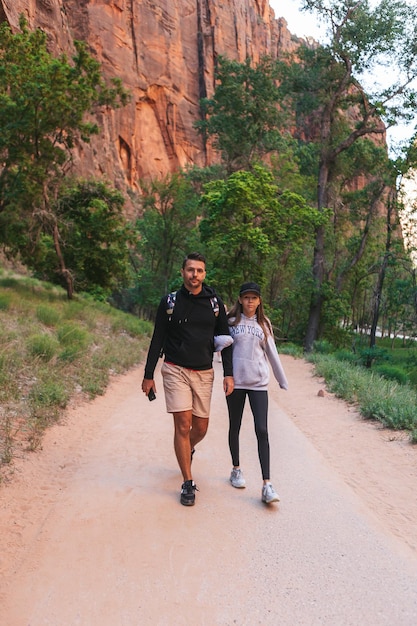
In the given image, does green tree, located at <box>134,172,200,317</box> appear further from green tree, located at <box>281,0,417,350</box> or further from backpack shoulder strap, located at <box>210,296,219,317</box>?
backpack shoulder strap, located at <box>210,296,219,317</box>

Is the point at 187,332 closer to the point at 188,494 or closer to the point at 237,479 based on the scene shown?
the point at 188,494

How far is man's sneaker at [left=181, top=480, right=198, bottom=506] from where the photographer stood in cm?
404

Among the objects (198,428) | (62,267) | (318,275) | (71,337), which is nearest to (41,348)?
(71,337)

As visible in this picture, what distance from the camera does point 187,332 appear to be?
4094 mm

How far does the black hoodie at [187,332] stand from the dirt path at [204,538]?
1.21 m

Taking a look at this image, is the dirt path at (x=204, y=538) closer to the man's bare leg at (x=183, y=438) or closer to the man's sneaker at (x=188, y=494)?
the man's sneaker at (x=188, y=494)

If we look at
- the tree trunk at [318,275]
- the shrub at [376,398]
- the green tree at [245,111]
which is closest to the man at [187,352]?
the shrub at [376,398]

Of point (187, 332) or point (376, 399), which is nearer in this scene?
point (187, 332)

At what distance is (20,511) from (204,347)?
1.98 meters

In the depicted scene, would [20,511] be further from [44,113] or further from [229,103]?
[229,103]

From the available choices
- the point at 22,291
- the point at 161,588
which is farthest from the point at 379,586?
the point at 22,291

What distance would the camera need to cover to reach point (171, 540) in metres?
3.45

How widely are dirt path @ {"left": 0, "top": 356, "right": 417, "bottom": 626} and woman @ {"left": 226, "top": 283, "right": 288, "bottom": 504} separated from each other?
0.56m

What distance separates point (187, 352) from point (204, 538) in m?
1.42
